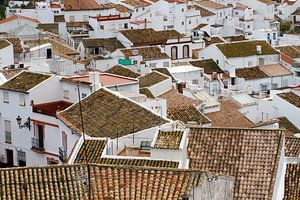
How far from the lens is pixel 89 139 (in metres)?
14.6

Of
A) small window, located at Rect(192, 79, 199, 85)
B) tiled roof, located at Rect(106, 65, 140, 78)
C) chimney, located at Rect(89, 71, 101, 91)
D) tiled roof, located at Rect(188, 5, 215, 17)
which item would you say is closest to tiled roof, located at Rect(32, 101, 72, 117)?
chimney, located at Rect(89, 71, 101, 91)

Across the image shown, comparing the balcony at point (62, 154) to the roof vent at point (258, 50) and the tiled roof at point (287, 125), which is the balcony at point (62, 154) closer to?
the tiled roof at point (287, 125)

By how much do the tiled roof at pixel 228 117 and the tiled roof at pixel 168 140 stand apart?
1240 centimetres

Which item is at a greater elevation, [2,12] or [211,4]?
[211,4]

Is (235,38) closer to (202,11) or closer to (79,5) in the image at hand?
(202,11)

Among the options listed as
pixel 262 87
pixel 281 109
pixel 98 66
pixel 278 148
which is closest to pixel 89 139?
pixel 278 148

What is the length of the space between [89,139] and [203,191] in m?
4.79

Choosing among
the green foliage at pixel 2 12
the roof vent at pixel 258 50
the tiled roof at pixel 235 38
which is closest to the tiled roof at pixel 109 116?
the roof vent at pixel 258 50

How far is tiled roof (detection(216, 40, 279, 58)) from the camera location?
42.6 meters

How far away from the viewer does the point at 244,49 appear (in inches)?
1711

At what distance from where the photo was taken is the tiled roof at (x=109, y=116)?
16.4 metres

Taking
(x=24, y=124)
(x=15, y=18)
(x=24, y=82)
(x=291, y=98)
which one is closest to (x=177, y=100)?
(x=291, y=98)

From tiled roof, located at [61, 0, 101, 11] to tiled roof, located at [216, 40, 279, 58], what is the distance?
58.5 feet

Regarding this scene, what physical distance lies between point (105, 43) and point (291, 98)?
726 inches
